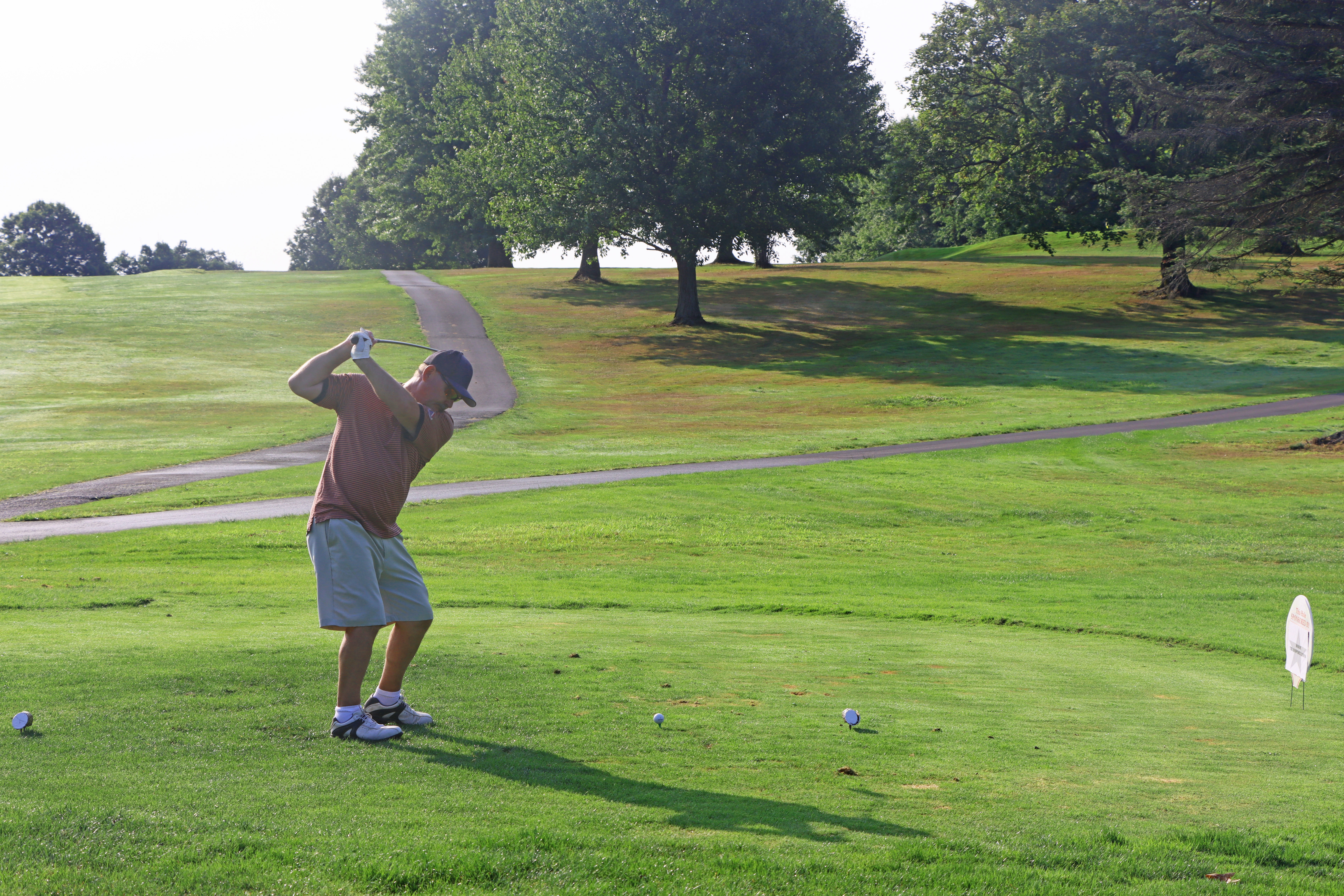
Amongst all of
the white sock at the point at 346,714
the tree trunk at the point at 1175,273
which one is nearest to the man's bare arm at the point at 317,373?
the white sock at the point at 346,714

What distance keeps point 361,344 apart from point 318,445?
28.5m

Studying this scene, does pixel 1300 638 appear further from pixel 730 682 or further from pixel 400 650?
pixel 400 650

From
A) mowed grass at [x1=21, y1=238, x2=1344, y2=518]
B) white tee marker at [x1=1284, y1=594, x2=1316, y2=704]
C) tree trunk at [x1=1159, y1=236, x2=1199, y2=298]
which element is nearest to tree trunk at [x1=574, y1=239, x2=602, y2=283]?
mowed grass at [x1=21, y1=238, x2=1344, y2=518]

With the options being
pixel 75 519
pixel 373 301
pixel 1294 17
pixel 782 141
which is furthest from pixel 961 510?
pixel 373 301

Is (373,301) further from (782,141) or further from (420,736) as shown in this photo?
(420,736)

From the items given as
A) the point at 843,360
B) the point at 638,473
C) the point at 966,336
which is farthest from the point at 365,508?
the point at 966,336

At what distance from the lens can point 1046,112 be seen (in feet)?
206

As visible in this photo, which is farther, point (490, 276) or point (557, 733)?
point (490, 276)

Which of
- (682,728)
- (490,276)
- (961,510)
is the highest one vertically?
(490,276)

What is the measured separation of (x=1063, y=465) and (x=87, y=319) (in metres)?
56.2

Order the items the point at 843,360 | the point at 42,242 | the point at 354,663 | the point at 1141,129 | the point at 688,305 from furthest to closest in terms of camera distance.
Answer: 1. the point at 42,242
2. the point at 688,305
3. the point at 1141,129
4. the point at 843,360
5. the point at 354,663

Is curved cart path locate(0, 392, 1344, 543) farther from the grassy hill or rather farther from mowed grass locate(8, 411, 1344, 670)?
the grassy hill

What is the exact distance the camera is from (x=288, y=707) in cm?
774

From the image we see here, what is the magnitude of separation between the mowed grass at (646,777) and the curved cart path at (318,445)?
9.44m
